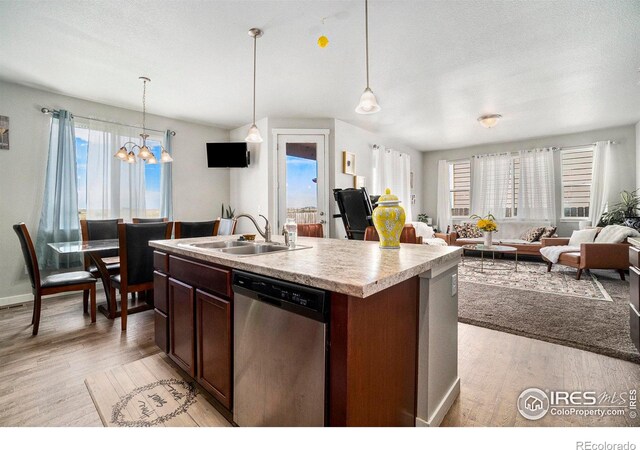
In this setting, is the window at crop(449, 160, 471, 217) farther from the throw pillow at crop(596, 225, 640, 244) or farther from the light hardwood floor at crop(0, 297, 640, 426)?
the light hardwood floor at crop(0, 297, 640, 426)

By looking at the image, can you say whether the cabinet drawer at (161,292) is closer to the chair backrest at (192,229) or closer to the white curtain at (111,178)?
the chair backrest at (192,229)

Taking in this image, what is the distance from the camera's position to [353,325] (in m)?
0.97

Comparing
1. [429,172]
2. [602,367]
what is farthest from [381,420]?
[429,172]

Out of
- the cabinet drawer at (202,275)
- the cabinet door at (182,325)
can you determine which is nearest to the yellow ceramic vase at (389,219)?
the cabinet drawer at (202,275)

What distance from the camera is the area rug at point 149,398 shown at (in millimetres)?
1534

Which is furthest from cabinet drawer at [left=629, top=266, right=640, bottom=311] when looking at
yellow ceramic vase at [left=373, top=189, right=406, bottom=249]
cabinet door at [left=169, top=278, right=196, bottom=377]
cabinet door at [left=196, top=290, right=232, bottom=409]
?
cabinet door at [left=169, top=278, right=196, bottom=377]

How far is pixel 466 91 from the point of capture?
3.86m

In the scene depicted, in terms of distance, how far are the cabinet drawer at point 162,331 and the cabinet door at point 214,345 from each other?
468mm

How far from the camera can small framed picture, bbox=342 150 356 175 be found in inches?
200

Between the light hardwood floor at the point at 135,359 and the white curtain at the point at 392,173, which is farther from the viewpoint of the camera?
the white curtain at the point at 392,173

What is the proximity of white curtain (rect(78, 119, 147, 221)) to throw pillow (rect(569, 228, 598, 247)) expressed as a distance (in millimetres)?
6977

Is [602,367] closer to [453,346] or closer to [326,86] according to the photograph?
[453,346]

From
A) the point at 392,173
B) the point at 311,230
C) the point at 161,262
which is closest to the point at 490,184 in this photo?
the point at 392,173

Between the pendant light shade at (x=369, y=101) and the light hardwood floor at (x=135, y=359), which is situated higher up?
the pendant light shade at (x=369, y=101)
